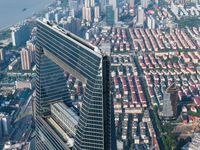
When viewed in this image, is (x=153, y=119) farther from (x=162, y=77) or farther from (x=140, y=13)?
(x=140, y=13)

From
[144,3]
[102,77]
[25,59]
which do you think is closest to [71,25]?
[25,59]

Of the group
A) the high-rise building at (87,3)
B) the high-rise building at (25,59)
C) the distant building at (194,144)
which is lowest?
the distant building at (194,144)

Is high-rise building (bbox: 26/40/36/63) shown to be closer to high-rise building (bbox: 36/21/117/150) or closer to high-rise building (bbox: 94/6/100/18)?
high-rise building (bbox: 94/6/100/18)

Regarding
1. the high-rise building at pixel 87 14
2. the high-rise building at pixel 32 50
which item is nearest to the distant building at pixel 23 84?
the high-rise building at pixel 32 50

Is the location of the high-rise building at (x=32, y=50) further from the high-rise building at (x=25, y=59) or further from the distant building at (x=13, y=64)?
the distant building at (x=13, y=64)

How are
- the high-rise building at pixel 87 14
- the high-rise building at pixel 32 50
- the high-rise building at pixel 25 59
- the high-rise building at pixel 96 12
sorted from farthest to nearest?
the high-rise building at pixel 96 12
the high-rise building at pixel 87 14
the high-rise building at pixel 32 50
the high-rise building at pixel 25 59

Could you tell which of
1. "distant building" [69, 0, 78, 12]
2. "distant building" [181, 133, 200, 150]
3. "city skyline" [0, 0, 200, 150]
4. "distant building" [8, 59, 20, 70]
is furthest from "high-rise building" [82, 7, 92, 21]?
"distant building" [181, 133, 200, 150]

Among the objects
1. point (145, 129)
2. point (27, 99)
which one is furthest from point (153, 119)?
point (27, 99)
